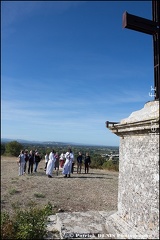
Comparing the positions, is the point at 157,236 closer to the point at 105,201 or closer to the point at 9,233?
the point at 9,233

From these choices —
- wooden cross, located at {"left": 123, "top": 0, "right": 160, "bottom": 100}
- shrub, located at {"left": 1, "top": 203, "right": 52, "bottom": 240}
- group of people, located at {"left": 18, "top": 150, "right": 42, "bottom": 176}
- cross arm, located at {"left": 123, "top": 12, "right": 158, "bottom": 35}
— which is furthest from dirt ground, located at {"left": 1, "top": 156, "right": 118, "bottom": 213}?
cross arm, located at {"left": 123, "top": 12, "right": 158, "bottom": 35}

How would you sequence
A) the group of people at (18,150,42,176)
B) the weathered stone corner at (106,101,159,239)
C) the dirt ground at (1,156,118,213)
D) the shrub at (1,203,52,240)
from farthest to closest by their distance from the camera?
the group of people at (18,150,42,176) → the dirt ground at (1,156,118,213) → the shrub at (1,203,52,240) → the weathered stone corner at (106,101,159,239)

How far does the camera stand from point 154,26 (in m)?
5.11

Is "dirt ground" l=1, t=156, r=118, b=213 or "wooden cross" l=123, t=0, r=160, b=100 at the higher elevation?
"wooden cross" l=123, t=0, r=160, b=100

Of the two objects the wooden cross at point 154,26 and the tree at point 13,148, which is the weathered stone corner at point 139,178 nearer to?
the wooden cross at point 154,26

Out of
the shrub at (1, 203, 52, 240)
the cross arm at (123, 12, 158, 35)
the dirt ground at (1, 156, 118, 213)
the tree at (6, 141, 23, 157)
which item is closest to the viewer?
the cross arm at (123, 12, 158, 35)

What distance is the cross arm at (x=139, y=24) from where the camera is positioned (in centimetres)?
488

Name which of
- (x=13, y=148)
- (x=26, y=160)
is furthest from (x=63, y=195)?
(x=13, y=148)

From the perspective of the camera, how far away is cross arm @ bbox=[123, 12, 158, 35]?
4.88 meters

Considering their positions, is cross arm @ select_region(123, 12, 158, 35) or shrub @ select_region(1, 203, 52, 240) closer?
cross arm @ select_region(123, 12, 158, 35)

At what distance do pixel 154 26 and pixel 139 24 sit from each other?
357 mm

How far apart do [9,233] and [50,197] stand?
4.82 m

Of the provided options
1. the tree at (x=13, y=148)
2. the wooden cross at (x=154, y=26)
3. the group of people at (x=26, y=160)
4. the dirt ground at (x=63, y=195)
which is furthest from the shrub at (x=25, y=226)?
the tree at (x=13, y=148)

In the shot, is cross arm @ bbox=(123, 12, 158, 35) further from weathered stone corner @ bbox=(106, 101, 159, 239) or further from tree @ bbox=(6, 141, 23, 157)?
tree @ bbox=(6, 141, 23, 157)
